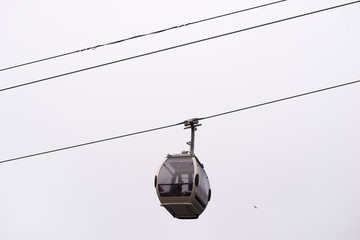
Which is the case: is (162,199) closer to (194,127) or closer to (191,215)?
(191,215)

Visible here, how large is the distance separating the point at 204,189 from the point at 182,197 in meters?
1.29

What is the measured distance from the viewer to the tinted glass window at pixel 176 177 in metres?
25.2

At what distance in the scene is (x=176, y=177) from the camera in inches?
1004

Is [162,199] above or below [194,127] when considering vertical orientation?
below

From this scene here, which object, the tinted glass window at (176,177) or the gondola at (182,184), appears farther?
the tinted glass window at (176,177)

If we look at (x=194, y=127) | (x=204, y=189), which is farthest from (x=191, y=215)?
(x=194, y=127)

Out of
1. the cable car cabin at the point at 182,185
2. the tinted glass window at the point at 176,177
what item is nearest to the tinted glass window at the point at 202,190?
the cable car cabin at the point at 182,185

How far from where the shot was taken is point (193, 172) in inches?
986

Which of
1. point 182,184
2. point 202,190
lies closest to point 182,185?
point 182,184

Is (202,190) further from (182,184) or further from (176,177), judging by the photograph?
(176,177)

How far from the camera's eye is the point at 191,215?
25922mm

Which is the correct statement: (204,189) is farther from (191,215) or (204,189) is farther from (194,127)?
(194,127)

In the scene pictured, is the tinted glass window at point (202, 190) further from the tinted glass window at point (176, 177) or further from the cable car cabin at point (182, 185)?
the tinted glass window at point (176, 177)

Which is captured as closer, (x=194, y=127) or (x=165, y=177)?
(x=194, y=127)
